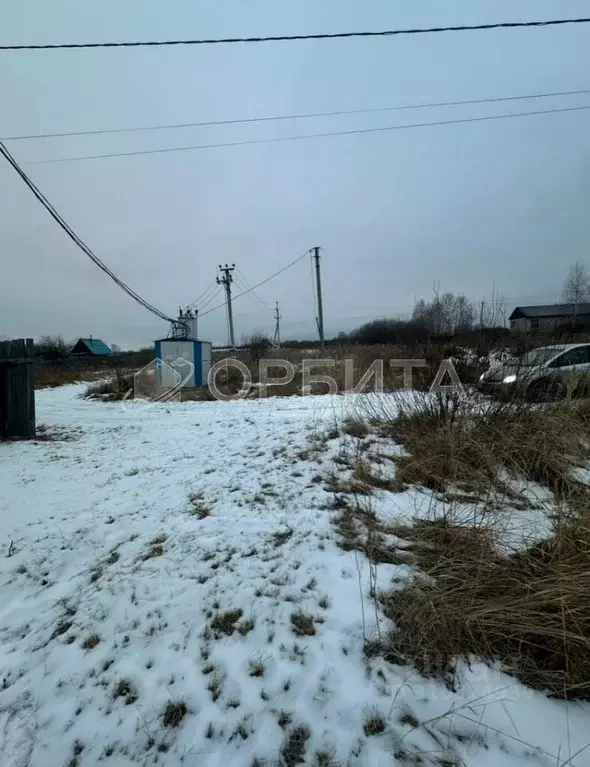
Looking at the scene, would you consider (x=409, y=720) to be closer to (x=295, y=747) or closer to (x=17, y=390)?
(x=295, y=747)

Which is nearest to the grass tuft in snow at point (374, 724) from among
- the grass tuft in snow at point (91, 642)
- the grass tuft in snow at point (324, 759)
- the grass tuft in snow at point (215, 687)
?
the grass tuft in snow at point (324, 759)

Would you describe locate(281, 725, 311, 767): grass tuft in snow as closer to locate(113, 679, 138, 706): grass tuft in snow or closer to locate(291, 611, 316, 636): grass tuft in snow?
locate(291, 611, 316, 636): grass tuft in snow

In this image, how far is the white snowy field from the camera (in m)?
1.37

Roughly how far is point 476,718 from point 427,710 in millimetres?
185

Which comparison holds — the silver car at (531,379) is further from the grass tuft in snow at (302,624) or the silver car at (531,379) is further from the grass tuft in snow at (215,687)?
the grass tuft in snow at (215,687)

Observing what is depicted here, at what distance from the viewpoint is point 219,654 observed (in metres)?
1.77

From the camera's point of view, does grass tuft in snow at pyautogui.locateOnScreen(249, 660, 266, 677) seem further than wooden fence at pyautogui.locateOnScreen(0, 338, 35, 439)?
No

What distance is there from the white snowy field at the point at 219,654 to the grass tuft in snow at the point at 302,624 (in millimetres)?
11

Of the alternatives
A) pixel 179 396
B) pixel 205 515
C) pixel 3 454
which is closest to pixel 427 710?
pixel 205 515

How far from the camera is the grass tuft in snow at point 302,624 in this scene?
6.09 ft

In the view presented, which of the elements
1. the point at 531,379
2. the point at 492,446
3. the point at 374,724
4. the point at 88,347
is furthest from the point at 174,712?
the point at 88,347

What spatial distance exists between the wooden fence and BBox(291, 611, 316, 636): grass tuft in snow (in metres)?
6.30

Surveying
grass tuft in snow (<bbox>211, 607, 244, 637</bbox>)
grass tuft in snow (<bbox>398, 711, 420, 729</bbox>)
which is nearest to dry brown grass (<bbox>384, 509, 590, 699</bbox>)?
grass tuft in snow (<bbox>398, 711, 420, 729</bbox>)

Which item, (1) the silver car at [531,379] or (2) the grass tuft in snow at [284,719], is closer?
(2) the grass tuft in snow at [284,719]
